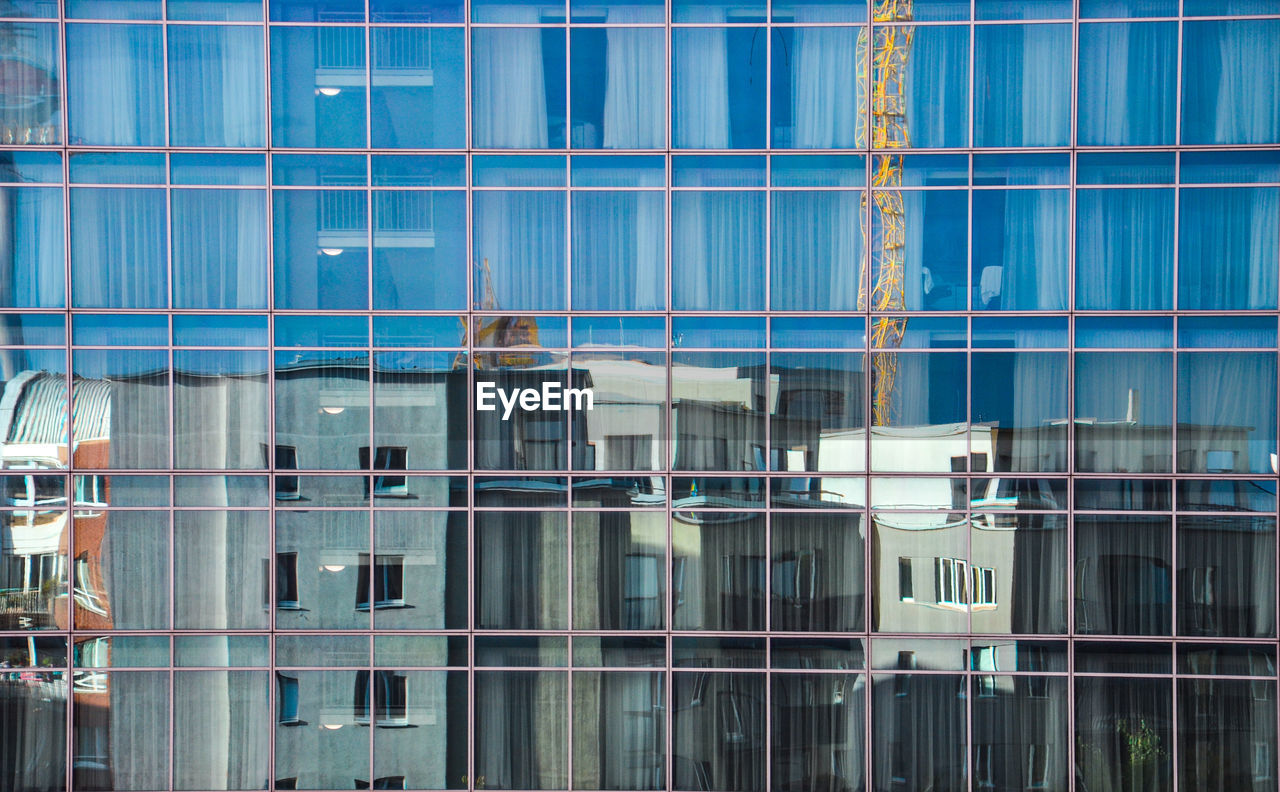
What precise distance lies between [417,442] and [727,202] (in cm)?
543

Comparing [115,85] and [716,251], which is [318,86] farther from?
[716,251]

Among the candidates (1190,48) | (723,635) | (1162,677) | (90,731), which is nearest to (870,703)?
(723,635)

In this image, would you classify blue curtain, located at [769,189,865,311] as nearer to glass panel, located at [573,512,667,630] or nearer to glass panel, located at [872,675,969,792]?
glass panel, located at [573,512,667,630]

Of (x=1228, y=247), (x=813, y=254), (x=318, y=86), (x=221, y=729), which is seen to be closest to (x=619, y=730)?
(x=221, y=729)

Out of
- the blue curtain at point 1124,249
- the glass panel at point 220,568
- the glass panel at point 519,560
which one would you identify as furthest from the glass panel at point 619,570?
Answer: the blue curtain at point 1124,249

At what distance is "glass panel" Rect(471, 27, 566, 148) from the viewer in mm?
9680

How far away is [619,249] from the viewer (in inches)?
383

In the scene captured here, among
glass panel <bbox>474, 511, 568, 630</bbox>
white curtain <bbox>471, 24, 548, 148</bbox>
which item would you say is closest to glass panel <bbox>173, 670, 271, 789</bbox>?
glass panel <bbox>474, 511, 568, 630</bbox>

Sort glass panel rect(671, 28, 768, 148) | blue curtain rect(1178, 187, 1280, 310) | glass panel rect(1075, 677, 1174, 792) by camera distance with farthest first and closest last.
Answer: glass panel rect(671, 28, 768, 148) → glass panel rect(1075, 677, 1174, 792) → blue curtain rect(1178, 187, 1280, 310)

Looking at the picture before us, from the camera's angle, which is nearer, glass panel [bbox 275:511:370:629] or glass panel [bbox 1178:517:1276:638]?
glass panel [bbox 1178:517:1276:638]

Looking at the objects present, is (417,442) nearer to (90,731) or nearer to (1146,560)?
(90,731)

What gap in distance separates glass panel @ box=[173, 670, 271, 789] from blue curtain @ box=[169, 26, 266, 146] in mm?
7446

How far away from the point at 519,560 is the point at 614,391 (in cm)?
269

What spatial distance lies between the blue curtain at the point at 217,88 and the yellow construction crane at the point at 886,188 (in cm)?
839
